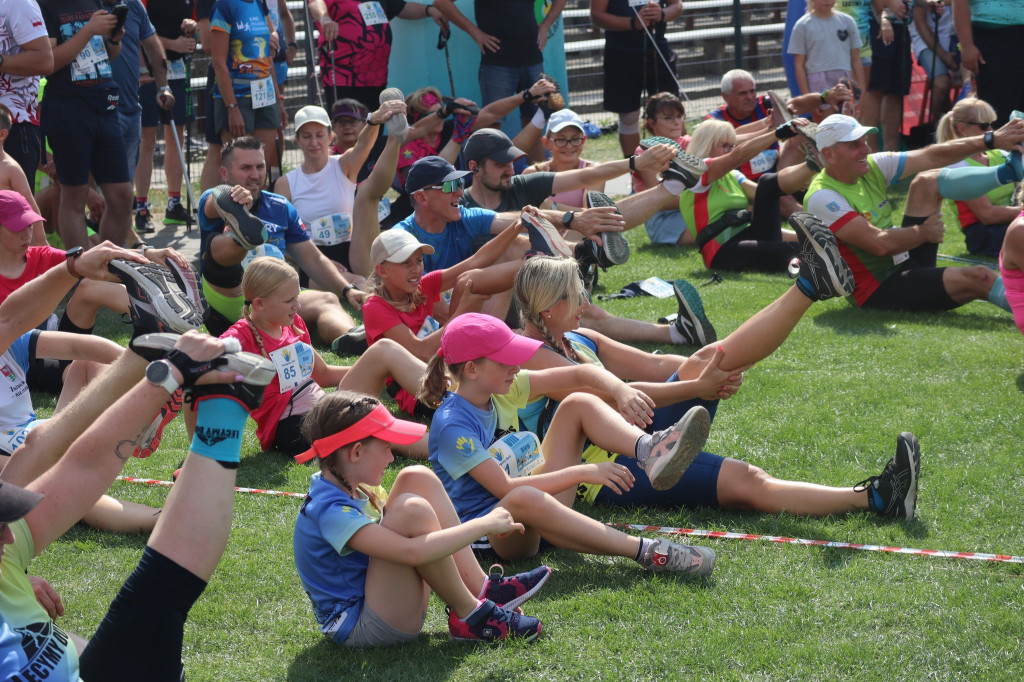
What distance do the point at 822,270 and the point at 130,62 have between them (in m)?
Result: 6.24

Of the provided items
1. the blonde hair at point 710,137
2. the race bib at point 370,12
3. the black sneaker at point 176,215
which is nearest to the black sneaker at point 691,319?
the blonde hair at point 710,137

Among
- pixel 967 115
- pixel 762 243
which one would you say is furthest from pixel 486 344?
pixel 967 115

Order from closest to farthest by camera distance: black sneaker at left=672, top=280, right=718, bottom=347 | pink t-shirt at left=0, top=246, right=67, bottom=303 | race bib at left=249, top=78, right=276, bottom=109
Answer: pink t-shirt at left=0, top=246, right=67, bottom=303 → black sneaker at left=672, top=280, right=718, bottom=347 → race bib at left=249, top=78, right=276, bottom=109

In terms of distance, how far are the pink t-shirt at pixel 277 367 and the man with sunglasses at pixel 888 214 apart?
3.74m

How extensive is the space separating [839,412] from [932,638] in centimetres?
220

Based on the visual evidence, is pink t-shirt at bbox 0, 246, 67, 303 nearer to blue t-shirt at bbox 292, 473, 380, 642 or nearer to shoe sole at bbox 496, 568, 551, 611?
blue t-shirt at bbox 292, 473, 380, 642

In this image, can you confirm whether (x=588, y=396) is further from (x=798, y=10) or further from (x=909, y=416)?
(x=798, y=10)

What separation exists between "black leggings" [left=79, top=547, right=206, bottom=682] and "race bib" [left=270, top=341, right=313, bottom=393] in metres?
2.46

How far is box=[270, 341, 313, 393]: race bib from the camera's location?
5.12m

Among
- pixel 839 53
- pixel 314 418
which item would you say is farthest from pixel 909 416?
pixel 839 53

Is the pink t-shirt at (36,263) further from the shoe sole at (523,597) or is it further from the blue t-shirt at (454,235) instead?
the shoe sole at (523,597)

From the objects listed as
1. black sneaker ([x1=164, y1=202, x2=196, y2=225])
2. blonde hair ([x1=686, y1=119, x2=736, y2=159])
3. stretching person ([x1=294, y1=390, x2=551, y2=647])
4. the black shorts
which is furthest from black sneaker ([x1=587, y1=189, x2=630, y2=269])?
black sneaker ([x1=164, y1=202, x2=196, y2=225])

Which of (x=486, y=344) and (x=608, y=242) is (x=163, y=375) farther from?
(x=608, y=242)

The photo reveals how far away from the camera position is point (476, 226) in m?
6.66
